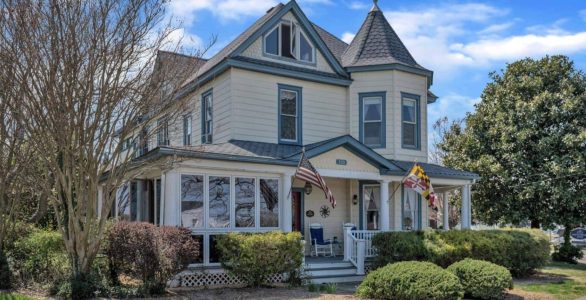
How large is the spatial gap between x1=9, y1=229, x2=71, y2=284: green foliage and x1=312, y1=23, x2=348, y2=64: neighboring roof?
12.1m

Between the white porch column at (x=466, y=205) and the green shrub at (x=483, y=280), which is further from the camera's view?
the white porch column at (x=466, y=205)

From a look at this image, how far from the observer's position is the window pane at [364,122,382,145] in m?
19.1

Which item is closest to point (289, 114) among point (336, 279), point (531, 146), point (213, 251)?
point (336, 279)

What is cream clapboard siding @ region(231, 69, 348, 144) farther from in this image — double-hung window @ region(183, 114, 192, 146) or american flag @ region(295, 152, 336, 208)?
double-hung window @ region(183, 114, 192, 146)

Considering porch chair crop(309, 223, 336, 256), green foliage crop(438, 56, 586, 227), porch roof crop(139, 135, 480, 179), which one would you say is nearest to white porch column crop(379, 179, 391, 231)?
porch roof crop(139, 135, 480, 179)

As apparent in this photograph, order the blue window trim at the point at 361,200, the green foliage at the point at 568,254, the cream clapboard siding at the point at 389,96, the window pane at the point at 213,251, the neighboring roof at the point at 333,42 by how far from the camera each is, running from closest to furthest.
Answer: the window pane at the point at 213,251 → the blue window trim at the point at 361,200 → the cream clapboard siding at the point at 389,96 → the neighboring roof at the point at 333,42 → the green foliage at the point at 568,254

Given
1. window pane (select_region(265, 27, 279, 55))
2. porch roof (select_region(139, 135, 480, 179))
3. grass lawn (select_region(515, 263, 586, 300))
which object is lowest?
grass lawn (select_region(515, 263, 586, 300))

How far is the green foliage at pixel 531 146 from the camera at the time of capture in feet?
72.4

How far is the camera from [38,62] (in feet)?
35.1

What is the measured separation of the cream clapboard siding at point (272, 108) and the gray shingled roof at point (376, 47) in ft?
4.62

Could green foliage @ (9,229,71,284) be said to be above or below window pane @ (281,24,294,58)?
below

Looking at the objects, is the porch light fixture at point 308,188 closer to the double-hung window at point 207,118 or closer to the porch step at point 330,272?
the porch step at point 330,272

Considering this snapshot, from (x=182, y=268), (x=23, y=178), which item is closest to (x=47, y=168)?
(x=23, y=178)

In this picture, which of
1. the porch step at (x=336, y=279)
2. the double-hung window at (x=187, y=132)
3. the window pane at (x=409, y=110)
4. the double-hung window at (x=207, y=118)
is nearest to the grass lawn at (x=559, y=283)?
the porch step at (x=336, y=279)
